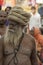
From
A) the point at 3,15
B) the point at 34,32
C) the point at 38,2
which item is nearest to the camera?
the point at 34,32

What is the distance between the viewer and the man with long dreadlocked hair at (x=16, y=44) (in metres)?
3.44

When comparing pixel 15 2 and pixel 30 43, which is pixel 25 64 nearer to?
pixel 30 43

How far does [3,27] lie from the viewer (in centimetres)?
508

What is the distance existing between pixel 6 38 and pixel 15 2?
21.6 feet

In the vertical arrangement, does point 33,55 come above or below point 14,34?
below

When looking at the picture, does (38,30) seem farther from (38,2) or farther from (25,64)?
(38,2)

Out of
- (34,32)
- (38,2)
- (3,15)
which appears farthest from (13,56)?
(38,2)

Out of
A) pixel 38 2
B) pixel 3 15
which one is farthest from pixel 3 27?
pixel 38 2

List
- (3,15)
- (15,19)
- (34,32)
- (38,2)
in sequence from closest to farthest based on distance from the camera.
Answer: (15,19)
(34,32)
(3,15)
(38,2)

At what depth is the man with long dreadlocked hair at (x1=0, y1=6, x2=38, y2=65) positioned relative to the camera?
3436 mm

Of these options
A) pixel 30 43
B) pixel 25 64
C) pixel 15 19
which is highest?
pixel 15 19

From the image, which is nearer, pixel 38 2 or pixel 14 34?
pixel 14 34

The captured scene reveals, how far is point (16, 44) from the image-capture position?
348 cm

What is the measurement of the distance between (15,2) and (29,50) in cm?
661
